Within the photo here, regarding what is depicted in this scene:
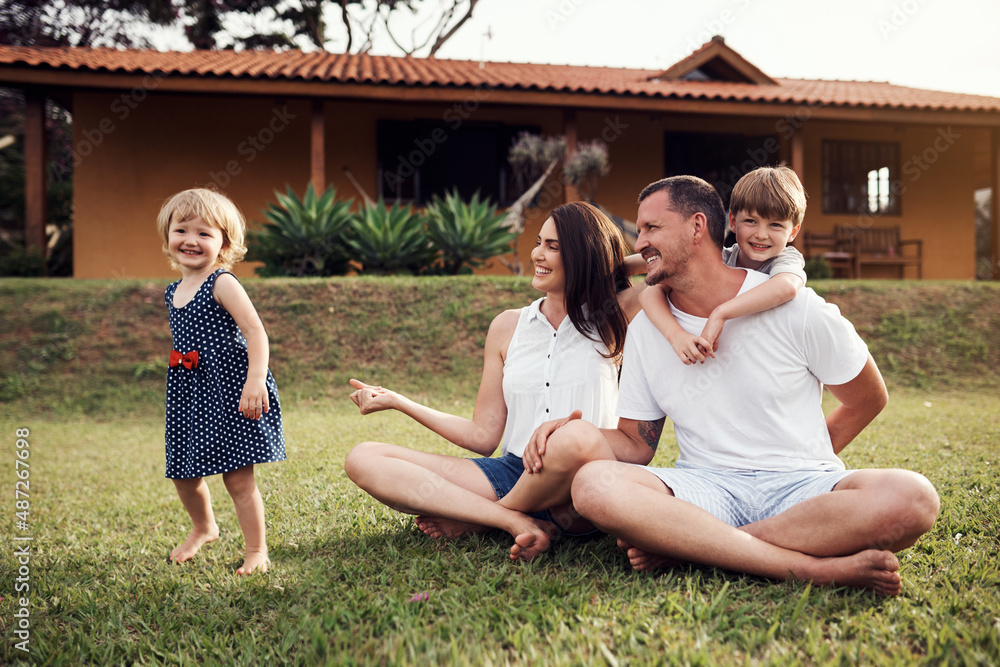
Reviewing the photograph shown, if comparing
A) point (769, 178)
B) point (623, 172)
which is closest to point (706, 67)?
point (623, 172)

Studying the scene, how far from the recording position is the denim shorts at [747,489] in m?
2.23

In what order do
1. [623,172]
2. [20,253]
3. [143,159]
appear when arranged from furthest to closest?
1. [623,172]
2. [143,159]
3. [20,253]

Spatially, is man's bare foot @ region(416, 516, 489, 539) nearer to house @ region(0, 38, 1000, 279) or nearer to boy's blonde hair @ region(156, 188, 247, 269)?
boy's blonde hair @ region(156, 188, 247, 269)

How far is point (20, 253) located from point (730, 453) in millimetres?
10559

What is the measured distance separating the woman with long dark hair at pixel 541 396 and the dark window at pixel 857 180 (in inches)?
497

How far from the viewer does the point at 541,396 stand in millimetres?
2717

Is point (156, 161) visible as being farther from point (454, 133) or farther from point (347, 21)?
point (347, 21)

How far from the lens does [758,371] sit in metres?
2.39

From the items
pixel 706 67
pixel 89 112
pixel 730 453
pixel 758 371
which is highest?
pixel 706 67

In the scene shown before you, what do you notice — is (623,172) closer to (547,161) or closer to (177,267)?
(547,161)

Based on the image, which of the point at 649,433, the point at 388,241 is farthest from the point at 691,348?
the point at 388,241

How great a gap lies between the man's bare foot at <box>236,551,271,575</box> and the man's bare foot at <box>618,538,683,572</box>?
1.36 metres

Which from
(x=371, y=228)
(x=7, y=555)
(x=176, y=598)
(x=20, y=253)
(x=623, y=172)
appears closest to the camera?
(x=176, y=598)

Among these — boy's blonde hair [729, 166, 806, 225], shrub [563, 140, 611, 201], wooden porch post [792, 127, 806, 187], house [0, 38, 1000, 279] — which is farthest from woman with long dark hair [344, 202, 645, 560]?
wooden porch post [792, 127, 806, 187]
